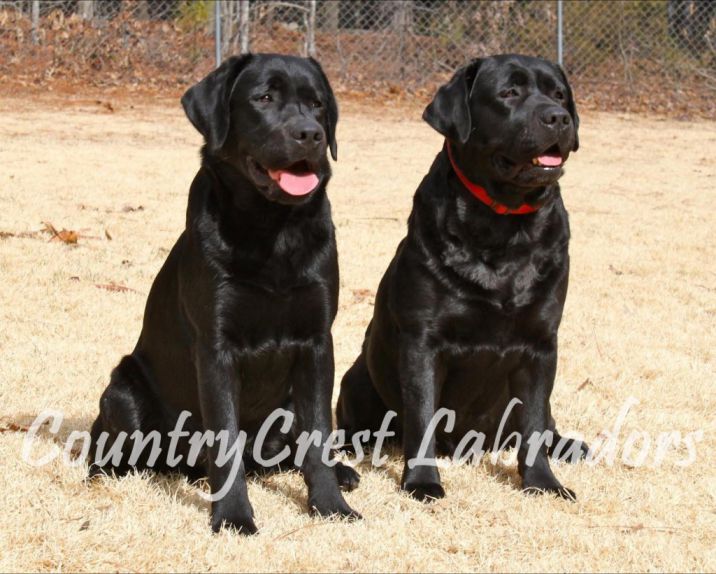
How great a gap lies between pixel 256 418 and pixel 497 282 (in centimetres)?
98

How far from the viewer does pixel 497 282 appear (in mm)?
3996

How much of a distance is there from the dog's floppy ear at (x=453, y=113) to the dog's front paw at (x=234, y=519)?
5.02ft

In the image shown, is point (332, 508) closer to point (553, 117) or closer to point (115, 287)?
point (553, 117)

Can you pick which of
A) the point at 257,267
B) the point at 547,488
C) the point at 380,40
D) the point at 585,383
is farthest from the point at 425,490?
the point at 380,40

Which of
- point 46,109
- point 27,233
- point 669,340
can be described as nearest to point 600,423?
point 669,340

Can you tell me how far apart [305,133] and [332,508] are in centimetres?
123

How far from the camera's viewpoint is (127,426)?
4023 millimetres

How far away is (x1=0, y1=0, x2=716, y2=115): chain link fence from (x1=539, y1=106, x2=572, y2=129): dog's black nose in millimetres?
9890

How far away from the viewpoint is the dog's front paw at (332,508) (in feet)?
12.2

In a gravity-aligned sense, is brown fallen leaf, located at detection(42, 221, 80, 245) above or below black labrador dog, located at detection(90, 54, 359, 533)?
below

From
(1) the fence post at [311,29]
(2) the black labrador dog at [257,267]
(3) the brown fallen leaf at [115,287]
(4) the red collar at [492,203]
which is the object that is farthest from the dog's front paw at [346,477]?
(1) the fence post at [311,29]

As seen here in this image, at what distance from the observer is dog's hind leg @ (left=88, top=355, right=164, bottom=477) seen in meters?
4.03

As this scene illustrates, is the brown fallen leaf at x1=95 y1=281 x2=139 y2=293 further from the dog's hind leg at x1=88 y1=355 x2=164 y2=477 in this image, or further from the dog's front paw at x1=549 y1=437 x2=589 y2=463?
the dog's front paw at x1=549 y1=437 x2=589 y2=463

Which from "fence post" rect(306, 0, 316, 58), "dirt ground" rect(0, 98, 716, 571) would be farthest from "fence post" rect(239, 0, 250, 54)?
"dirt ground" rect(0, 98, 716, 571)
